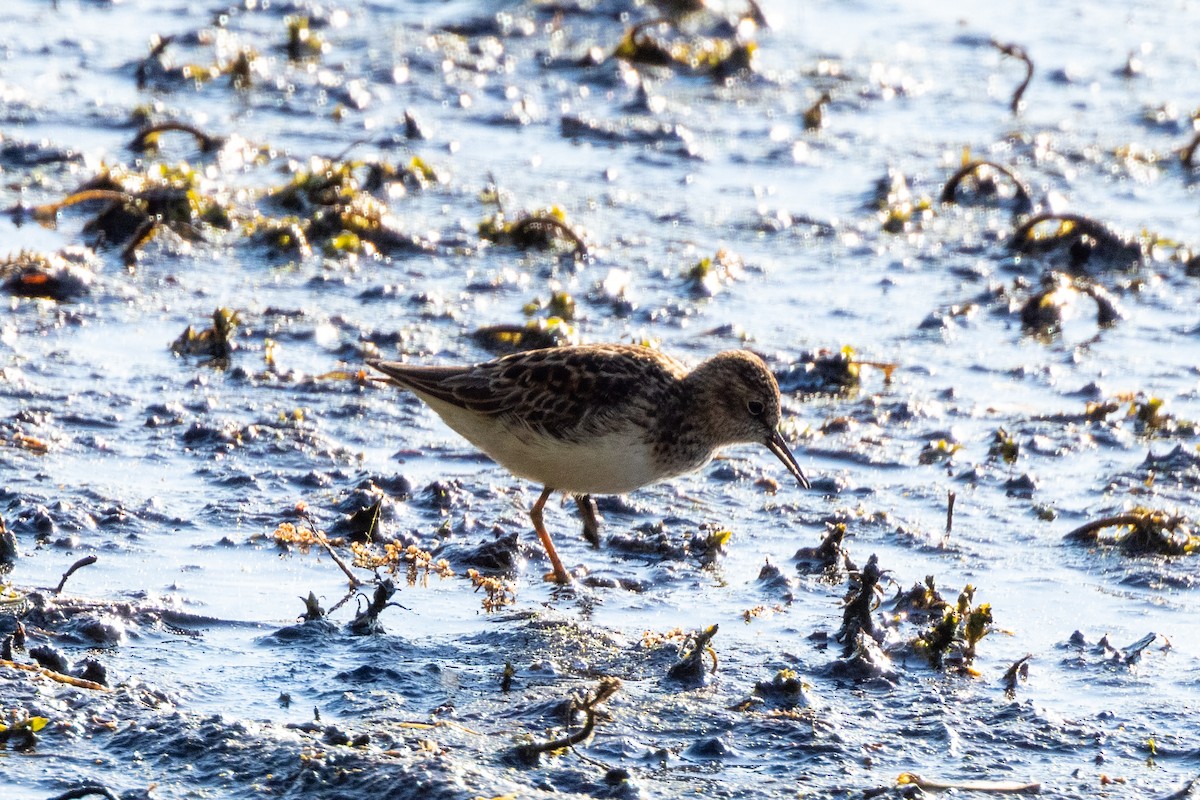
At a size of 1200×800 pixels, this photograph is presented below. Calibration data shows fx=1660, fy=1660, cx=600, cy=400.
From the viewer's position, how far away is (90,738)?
200 inches

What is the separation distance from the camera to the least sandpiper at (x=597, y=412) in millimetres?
6773

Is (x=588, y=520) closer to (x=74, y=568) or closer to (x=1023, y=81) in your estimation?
(x=74, y=568)

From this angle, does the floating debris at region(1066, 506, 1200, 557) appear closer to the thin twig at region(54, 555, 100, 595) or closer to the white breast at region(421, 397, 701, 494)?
the white breast at region(421, 397, 701, 494)

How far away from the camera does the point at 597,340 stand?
9109 millimetres

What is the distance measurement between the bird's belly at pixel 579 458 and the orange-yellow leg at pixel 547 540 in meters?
0.09

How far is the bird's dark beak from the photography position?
7.20m

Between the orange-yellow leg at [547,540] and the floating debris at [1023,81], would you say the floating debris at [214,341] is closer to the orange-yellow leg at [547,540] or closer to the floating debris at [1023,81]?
the orange-yellow leg at [547,540]

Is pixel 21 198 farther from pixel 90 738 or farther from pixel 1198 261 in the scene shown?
pixel 1198 261

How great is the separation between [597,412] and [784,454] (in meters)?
0.98

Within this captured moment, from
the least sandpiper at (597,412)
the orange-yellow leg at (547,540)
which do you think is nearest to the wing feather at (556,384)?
the least sandpiper at (597,412)

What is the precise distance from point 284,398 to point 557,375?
6.55 ft

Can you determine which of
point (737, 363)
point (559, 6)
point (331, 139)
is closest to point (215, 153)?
point (331, 139)

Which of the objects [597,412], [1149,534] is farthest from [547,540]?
[1149,534]

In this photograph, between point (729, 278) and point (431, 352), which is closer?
point (431, 352)
